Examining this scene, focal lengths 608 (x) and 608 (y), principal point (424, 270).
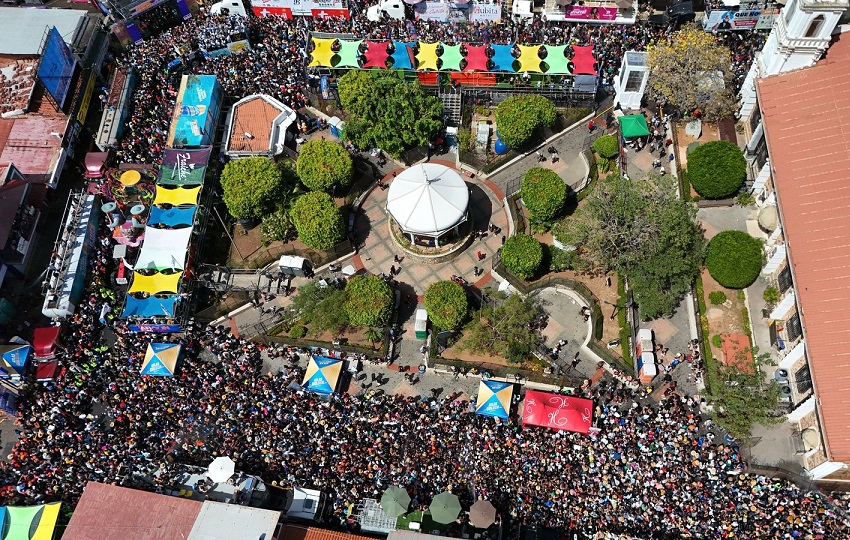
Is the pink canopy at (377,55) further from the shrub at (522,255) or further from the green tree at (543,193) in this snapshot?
the shrub at (522,255)

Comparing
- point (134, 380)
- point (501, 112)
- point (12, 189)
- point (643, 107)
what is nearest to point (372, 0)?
point (501, 112)

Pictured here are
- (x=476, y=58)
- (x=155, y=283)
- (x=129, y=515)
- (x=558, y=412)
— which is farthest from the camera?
(x=476, y=58)

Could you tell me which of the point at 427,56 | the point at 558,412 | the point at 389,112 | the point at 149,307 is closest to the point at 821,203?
the point at 558,412

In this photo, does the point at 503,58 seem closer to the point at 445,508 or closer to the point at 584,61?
the point at 584,61

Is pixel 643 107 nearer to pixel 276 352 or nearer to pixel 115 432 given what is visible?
pixel 276 352

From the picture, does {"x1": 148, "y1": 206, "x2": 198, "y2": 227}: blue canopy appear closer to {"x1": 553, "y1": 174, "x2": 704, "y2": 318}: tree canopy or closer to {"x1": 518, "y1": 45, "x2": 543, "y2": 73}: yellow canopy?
{"x1": 553, "y1": 174, "x2": 704, "y2": 318}: tree canopy

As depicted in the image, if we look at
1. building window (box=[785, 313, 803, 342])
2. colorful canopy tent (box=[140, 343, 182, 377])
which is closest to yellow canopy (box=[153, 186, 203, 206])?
colorful canopy tent (box=[140, 343, 182, 377])
